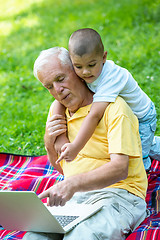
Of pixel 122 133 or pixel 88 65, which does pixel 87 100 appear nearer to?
pixel 88 65

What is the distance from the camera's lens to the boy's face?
2744 millimetres

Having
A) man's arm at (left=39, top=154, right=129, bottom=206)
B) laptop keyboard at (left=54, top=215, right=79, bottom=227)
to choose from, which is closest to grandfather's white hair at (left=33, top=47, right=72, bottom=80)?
man's arm at (left=39, top=154, right=129, bottom=206)

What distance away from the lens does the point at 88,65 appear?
109 inches

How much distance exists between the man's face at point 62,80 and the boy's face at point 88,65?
83 mm

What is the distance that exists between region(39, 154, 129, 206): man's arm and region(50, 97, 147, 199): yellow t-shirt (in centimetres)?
8

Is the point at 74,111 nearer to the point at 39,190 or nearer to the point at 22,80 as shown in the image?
the point at 39,190

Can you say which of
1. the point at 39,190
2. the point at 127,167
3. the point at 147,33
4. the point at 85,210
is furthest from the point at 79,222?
the point at 147,33

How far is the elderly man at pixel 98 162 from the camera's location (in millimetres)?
2542

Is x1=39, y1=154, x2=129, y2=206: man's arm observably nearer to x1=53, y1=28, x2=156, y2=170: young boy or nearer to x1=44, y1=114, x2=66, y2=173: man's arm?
x1=53, y1=28, x2=156, y2=170: young boy

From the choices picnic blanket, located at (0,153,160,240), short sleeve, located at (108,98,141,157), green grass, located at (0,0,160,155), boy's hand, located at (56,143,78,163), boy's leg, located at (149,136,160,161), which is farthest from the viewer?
green grass, located at (0,0,160,155)

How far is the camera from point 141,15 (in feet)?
26.9

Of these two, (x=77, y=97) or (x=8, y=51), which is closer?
(x=77, y=97)

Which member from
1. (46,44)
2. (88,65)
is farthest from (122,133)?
(46,44)

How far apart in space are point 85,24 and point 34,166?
5146 mm
